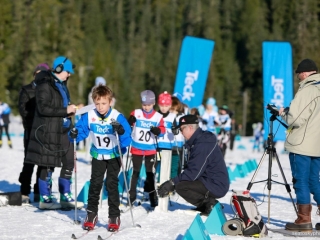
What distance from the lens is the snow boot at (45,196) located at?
27.3 feet

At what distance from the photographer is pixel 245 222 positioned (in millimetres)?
6949

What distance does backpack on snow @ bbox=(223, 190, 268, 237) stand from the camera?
6879mm

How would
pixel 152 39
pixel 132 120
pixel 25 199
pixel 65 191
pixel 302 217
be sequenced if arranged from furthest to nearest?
pixel 152 39, pixel 132 120, pixel 25 199, pixel 65 191, pixel 302 217

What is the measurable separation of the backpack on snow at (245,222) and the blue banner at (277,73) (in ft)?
39.0

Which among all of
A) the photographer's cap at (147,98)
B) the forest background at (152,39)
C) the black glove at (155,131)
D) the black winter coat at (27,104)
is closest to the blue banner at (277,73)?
the photographer's cap at (147,98)

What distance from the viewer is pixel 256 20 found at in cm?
11600

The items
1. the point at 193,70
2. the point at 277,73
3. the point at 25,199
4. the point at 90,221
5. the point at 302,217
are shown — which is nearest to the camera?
the point at 90,221

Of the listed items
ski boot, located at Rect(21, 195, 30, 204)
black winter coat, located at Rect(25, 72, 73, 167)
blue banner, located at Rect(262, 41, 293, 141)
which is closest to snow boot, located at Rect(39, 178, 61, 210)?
black winter coat, located at Rect(25, 72, 73, 167)

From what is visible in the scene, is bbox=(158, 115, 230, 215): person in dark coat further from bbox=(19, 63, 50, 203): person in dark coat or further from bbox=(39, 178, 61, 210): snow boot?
bbox=(19, 63, 50, 203): person in dark coat

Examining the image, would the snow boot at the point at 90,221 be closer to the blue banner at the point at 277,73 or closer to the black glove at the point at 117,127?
the black glove at the point at 117,127

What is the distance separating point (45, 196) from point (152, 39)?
108553mm

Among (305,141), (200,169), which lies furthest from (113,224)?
(305,141)

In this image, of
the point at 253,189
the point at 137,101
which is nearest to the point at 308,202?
the point at 253,189

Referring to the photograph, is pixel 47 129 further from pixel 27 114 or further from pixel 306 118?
pixel 306 118
